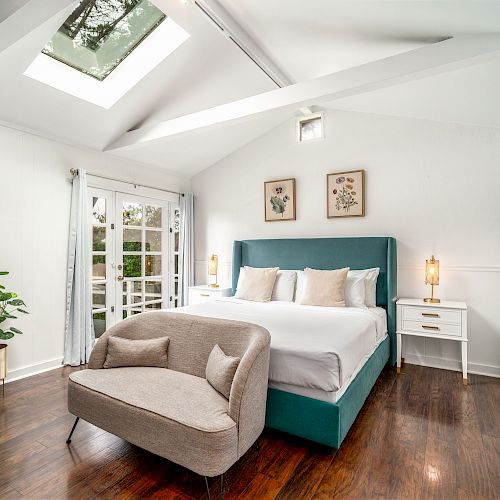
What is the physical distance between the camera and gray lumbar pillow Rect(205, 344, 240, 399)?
1.81m

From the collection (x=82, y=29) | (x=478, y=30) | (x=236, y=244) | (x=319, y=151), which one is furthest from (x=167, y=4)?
(x=236, y=244)

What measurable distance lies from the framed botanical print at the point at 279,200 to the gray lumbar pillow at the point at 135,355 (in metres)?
2.68

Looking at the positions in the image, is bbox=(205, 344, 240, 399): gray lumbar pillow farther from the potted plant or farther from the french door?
the french door

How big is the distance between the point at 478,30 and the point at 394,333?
2624mm

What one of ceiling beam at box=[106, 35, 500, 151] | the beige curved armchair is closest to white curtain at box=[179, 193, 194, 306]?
ceiling beam at box=[106, 35, 500, 151]

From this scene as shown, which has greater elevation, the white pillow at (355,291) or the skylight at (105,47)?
the skylight at (105,47)

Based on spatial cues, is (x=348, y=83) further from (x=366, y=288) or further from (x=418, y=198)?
(x=366, y=288)

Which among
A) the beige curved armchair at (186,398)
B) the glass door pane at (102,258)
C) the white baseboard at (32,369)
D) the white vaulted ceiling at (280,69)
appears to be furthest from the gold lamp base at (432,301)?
the white baseboard at (32,369)

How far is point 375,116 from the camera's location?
12.7 feet

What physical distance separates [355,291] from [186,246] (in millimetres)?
2678

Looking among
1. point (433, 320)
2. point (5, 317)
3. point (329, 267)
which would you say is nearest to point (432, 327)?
point (433, 320)

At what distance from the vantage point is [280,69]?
3.36 metres

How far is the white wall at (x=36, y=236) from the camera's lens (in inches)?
123

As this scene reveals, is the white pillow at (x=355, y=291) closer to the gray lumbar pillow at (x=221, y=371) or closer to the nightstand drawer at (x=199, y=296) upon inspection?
the nightstand drawer at (x=199, y=296)
